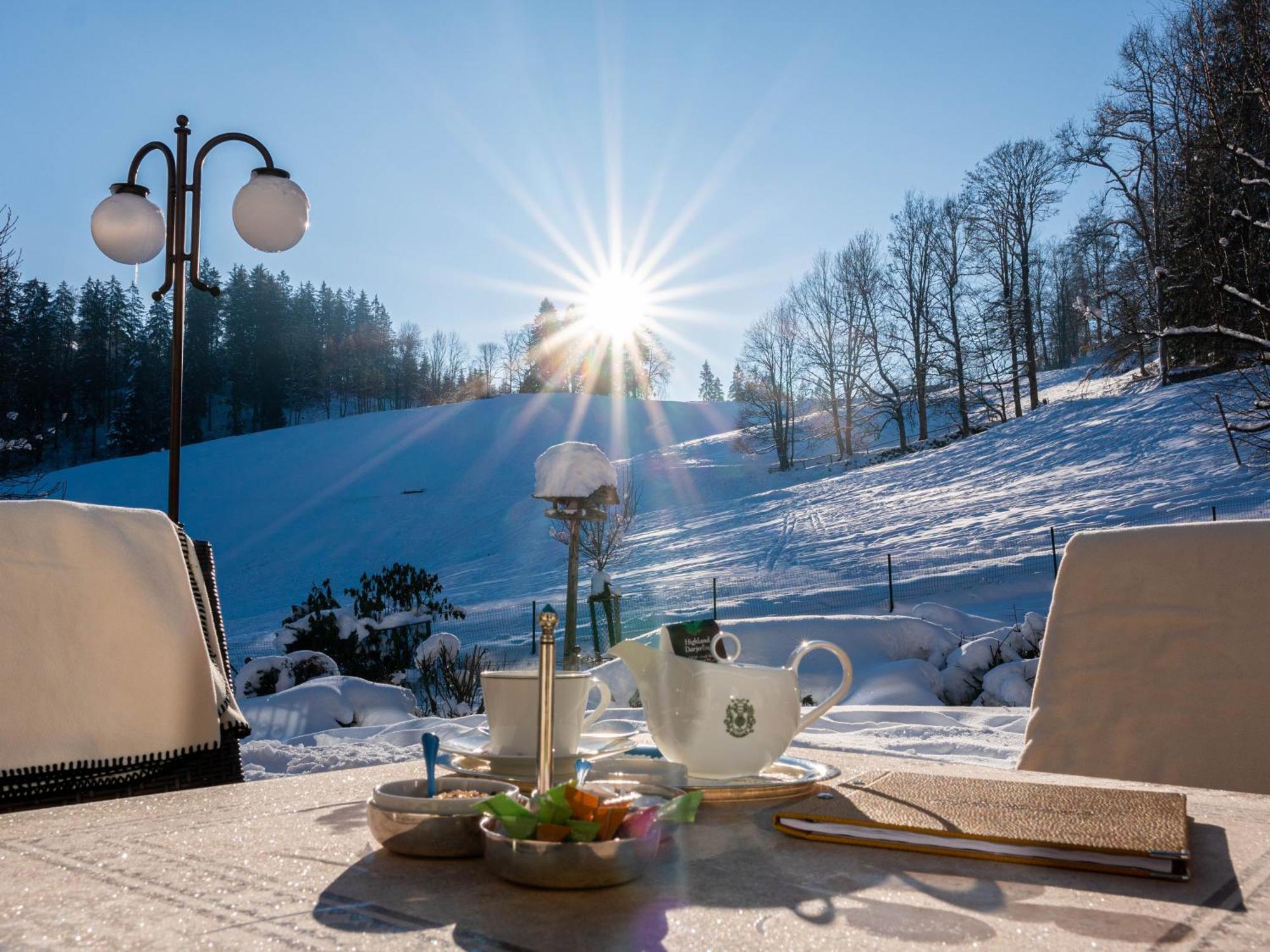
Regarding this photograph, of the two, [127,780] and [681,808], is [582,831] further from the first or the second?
[127,780]

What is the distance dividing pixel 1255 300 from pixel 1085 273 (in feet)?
121

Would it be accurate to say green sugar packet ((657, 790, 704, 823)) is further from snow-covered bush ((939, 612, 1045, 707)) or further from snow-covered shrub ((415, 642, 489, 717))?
snow-covered shrub ((415, 642, 489, 717))

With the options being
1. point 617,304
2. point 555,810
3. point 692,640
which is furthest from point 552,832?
point 617,304

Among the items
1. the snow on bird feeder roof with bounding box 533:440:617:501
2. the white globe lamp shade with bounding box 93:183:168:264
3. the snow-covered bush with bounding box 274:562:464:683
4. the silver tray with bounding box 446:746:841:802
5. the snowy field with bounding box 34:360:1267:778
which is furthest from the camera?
the snow on bird feeder roof with bounding box 533:440:617:501

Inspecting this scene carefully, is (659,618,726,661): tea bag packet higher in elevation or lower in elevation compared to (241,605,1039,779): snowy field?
higher

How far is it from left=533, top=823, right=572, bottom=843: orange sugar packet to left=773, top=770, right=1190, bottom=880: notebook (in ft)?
1.13

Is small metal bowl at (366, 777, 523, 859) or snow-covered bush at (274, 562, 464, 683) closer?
small metal bowl at (366, 777, 523, 859)

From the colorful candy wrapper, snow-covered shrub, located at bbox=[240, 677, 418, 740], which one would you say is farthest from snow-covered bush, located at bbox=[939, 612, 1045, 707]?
the colorful candy wrapper

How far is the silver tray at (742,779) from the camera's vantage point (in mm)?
1265

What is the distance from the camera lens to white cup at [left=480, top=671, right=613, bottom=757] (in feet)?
4.30

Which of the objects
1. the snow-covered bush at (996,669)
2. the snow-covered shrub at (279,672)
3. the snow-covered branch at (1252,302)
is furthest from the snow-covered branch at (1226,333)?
the snow-covered shrub at (279,672)

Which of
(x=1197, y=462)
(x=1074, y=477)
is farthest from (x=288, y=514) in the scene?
(x=1197, y=462)

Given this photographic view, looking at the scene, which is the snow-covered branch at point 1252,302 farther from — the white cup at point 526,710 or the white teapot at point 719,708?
the white cup at point 526,710

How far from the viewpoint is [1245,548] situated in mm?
1941
